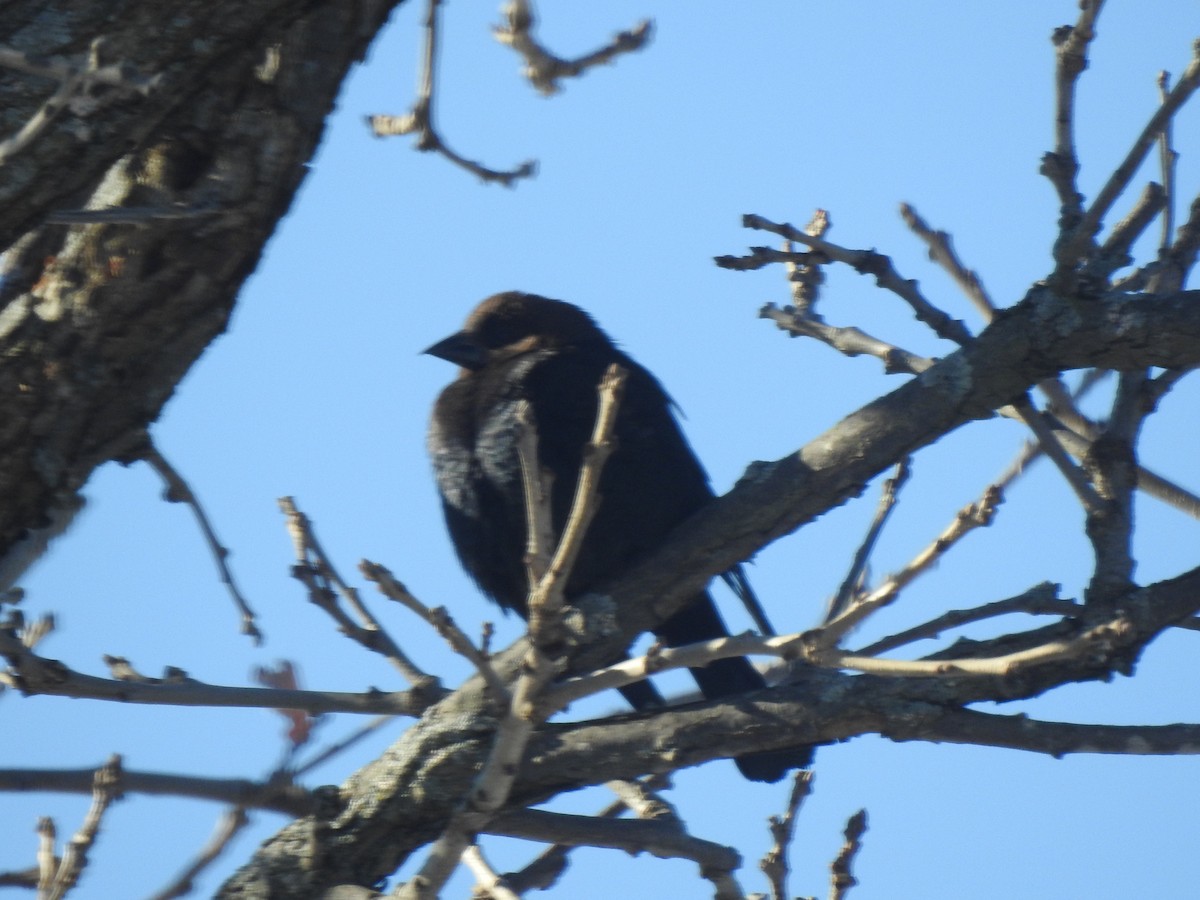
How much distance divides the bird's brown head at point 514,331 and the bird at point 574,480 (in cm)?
19

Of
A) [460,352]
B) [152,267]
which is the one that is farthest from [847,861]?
[460,352]

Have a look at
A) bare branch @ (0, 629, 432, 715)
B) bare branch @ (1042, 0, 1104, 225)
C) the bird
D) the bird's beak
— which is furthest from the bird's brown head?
bare branch @ (0, 629, 432, 715)

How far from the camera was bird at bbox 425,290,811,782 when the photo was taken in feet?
10.9

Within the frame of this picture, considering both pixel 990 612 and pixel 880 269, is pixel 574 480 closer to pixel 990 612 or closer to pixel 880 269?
pixel 880 269

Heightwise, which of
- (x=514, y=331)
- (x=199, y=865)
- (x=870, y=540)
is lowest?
(x=199, y=865)

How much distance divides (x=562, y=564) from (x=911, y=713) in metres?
0.84

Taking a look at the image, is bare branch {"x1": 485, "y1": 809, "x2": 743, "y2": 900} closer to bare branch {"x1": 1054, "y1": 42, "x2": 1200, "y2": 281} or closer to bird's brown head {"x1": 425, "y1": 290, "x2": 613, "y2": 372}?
bare branch {"x1": 1054, "y1": 42, "x2": 1200, "y2": 281}

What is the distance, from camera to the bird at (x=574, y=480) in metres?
3.31

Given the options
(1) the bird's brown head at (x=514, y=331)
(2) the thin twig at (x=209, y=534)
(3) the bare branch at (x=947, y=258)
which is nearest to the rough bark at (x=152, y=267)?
(2) the thin twig at (x=209, y=534)

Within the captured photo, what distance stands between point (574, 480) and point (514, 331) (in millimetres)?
960

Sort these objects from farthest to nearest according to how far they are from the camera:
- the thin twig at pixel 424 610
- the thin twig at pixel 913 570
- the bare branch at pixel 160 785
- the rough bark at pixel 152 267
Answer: the rough bark at pixel 152 267 < the bare branch at pixel 160 785 < the thin twig at pixel 424 610 < the thin twig at pixel 913 570

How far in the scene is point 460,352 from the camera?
4.13 m

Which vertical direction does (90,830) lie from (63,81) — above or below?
below

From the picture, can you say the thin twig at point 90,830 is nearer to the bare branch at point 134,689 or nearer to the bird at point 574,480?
the bare branch at point 134,689
